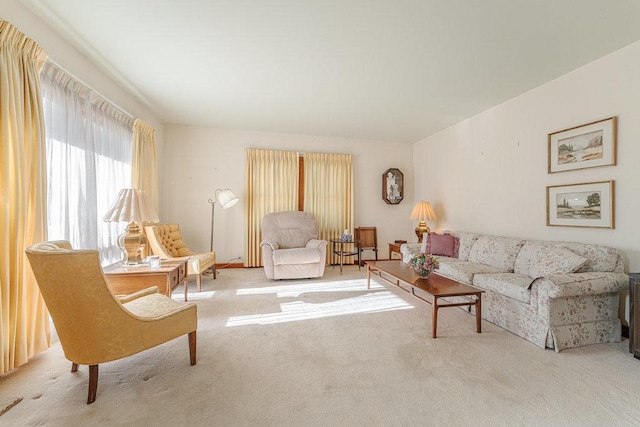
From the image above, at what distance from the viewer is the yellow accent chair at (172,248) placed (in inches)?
142

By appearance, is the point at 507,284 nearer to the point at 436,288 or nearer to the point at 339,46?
the point at 436,288

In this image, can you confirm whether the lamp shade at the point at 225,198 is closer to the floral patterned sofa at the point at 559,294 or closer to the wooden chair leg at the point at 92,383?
the wooden chair leg at the point at 92,383

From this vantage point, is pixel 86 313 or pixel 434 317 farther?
pixel 434 317

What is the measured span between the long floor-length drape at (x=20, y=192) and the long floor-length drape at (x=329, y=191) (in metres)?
3.94

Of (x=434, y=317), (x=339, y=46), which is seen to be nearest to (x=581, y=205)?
(x=434, y=317)

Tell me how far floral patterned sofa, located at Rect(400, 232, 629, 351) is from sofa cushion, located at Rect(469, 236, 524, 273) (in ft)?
0.46

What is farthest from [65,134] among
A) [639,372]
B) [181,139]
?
[639,372]

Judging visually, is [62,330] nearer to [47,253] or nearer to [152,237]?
[47,253]

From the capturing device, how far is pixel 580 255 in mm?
2615

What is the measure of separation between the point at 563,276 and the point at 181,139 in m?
5.79

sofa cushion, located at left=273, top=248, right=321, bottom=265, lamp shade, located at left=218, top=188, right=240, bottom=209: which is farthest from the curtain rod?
sofa cushion, located at left=273, top=248, right=321, bottom=265

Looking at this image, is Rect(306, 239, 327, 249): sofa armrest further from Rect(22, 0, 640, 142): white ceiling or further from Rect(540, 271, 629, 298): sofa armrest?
Rect(540, 271, 629, 298): sofa armrest

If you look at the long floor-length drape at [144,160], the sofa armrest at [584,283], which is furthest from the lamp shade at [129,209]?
the sofa armrest at [584,283]

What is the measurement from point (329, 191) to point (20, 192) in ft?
14.5
